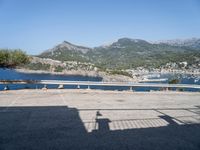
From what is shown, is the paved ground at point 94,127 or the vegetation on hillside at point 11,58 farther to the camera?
the vegetation on hillside at point 11,58

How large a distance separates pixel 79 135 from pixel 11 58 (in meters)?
26.2

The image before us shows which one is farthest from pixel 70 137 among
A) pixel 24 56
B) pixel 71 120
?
pixel 24 56

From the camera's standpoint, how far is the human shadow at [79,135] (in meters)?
9.82

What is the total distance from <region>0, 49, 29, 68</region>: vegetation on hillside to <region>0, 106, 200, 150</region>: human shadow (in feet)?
68.4

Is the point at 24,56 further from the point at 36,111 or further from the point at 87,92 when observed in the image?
the point at 36,111

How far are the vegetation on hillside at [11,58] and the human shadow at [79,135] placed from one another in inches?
820

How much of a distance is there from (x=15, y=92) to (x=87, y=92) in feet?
22.2

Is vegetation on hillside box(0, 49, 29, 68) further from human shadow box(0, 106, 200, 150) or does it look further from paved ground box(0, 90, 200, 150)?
human shadow box(0, 106, 200, 150)

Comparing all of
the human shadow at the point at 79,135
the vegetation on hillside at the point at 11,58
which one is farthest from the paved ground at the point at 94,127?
the vegetation on hillside at the point at 11,58

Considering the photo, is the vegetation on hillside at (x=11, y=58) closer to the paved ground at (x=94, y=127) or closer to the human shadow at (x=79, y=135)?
the paved ground at (x=94, y=127)

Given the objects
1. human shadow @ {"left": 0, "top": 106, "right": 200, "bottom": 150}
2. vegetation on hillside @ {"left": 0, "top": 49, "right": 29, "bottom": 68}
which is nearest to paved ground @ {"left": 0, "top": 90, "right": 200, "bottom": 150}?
human shadow @ {"left": 0, "top": 106, "right": 200, "bottom": 150}

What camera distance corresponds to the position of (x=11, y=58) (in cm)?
3488

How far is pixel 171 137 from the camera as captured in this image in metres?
11.3

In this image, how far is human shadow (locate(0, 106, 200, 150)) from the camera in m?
9.82
